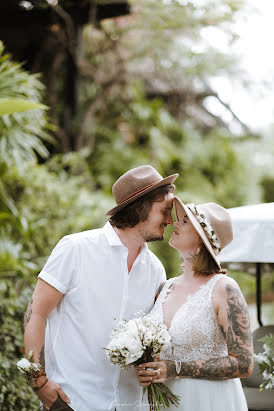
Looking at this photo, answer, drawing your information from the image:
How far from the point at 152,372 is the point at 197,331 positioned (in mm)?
333

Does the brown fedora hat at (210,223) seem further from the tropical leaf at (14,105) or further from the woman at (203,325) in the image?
the tropical leaf at (14,105)

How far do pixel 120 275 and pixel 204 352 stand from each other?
0.64 meters

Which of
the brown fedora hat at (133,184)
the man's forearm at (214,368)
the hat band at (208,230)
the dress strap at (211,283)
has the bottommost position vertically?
the man's forearm at (214,368)

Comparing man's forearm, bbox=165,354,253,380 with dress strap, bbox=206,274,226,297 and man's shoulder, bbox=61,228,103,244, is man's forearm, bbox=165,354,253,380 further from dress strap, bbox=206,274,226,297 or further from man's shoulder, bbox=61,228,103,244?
man's shoulder, bbox=61,228,103,244

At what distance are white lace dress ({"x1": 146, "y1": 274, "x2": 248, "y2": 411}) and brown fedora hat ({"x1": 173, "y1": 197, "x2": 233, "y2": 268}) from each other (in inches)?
8.0

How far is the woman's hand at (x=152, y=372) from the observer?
2.62 meters

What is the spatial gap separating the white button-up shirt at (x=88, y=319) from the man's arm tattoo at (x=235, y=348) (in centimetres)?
40

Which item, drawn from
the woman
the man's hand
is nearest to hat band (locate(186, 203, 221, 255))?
the woman

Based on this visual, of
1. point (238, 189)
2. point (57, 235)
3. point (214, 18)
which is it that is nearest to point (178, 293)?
point (57, 235)

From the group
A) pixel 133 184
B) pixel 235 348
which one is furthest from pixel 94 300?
pixel 235 348

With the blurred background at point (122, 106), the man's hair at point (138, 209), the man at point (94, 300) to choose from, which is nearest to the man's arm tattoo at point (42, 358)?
the man at point (94, 300)

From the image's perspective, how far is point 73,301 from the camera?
291cm

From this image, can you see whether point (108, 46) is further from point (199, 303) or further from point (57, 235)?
point (199, 303)

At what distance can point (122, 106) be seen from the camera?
11609mm
